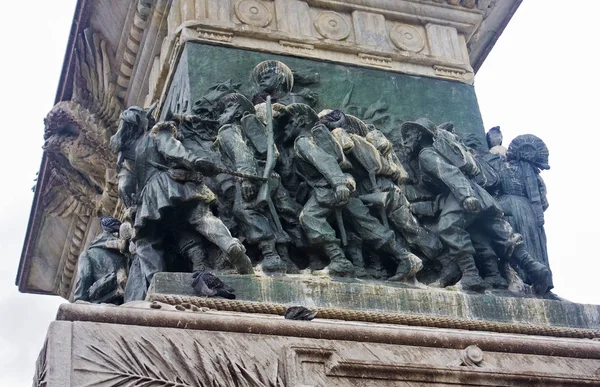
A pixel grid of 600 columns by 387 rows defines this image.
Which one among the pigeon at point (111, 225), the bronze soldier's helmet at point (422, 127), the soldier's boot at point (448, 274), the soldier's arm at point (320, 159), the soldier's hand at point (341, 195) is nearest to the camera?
the soldier's hand at point (341, 195)

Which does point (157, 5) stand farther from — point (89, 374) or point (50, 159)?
point (89, 374)

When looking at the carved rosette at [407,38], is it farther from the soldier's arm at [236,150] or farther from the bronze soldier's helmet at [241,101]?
the soldier's arm at [236,150]

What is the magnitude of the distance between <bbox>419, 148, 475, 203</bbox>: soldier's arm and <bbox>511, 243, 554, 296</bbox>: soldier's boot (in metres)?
0.71

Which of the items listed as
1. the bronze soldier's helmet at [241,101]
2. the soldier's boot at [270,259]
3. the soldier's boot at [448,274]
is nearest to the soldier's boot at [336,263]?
the soldier's boot at [270,259]

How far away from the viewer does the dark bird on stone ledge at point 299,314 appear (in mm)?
10445

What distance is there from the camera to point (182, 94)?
13.3 m

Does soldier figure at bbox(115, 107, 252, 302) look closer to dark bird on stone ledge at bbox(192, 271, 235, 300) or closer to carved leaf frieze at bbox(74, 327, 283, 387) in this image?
dark bird on stone ledge at bbox(192, 271, 235, 300)

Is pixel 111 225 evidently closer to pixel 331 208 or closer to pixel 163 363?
pixel 331 208

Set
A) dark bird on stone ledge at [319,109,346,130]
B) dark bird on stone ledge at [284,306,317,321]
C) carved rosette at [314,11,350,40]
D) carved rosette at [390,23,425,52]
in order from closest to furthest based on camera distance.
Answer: dark bird on stone ledge at [284,306,317,321], dark bird on stone ledge at [319,109,346,130], carved rosette at [314,11,350,40], carved rosette at [390,23,425,52]

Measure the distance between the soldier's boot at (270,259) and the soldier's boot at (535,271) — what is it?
2.38 metres

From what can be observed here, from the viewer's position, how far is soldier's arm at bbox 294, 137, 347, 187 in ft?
39.7

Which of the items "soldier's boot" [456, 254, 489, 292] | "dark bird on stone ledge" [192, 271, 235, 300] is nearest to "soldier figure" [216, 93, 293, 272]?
"dark bird on stone ledge" [192, 271, 235, 300]

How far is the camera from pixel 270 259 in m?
11.6

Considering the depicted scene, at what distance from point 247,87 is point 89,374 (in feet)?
15.1
